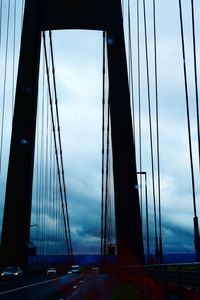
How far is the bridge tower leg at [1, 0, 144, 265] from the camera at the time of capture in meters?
22.4

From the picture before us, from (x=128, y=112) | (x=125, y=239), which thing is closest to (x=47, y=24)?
(x=128, y=112)

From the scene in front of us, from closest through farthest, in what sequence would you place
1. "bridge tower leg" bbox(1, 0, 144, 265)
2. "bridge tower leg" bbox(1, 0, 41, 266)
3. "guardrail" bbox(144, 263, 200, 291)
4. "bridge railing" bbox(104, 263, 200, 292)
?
"guardrail" bbox(144, 263, 200, 291) < "bridge railing" bbox(104, 263, 200, 292) < "bridge tower leg" bbox(1, 0, 144, 265) < "bridge tower leg" bbox(1, 0, 41, 266)

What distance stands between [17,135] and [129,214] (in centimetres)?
795

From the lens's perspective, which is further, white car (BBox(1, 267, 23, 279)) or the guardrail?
white car (BBox(1, 267, 23, 279))

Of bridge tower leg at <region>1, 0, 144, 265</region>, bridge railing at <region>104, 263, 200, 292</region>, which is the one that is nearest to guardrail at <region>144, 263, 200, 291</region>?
bridge railing at <region>104, 263, 200, 292</region>

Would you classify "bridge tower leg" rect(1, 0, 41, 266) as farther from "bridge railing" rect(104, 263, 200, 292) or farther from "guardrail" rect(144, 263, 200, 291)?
"guardrail" rect(144, 263, 200, 291)

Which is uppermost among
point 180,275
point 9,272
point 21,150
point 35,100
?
point 35,100

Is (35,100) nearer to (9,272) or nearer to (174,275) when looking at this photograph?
(9,272)

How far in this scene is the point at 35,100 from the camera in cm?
2703

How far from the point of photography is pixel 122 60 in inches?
880

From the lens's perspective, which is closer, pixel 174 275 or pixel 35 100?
pixel 174 275

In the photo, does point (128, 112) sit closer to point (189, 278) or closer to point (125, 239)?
point (125, 239)

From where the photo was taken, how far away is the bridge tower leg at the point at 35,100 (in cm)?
2238

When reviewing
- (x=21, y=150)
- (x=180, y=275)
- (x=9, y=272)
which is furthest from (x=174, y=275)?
(x=9, y=272)
